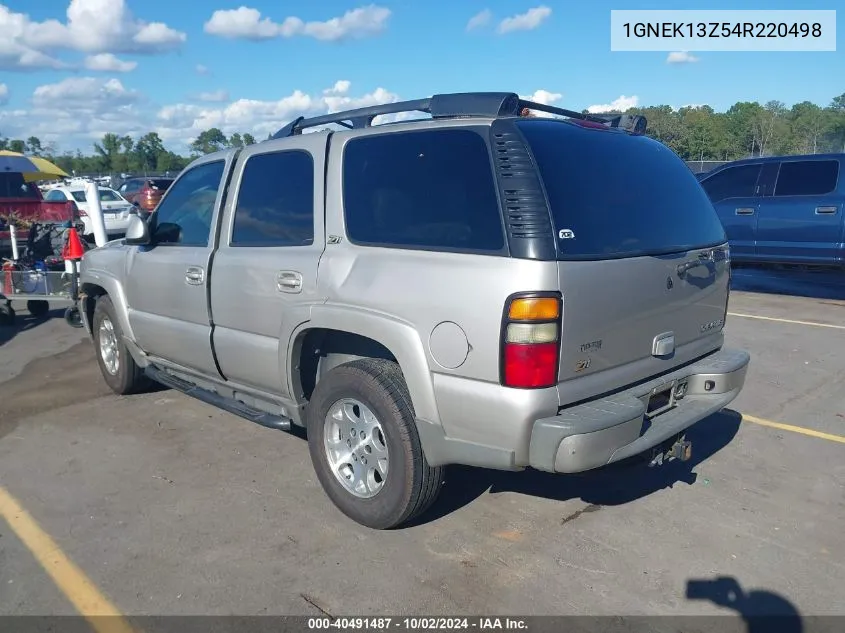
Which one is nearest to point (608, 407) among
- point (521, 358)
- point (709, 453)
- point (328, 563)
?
point (521, 358)

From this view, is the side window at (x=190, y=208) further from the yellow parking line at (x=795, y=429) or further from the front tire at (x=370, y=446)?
the yellow parking line at (x=795, y=429)

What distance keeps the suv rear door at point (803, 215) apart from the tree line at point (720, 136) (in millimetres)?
28063

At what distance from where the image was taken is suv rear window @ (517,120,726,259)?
311 centimetres

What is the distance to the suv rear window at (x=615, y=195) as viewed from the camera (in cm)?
311

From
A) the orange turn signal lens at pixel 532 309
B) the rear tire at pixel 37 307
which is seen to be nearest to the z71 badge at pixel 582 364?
the orange turn signal lens at pixel 532 309

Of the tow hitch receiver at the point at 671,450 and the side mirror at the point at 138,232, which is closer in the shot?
the tow hitch receiver at the point at 671,450

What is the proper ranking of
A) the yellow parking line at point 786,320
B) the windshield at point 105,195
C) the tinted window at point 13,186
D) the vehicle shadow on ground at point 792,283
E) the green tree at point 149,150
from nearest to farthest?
the yellow parking line at point 786,320, the vehicle shadow on ground at point 792,283, the tinted window at point 13,186, the windshield at point 105,195, the green tree at point 149,150

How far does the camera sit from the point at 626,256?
10.6ft

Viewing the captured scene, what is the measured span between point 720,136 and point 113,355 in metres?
60.9

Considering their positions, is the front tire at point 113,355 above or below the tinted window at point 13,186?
below

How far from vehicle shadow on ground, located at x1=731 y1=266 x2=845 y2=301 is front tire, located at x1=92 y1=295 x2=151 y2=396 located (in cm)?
950

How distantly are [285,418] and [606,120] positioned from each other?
8.44ft

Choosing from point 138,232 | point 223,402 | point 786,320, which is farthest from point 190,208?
point 786,320

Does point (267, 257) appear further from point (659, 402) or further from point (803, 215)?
point (803, 215)
